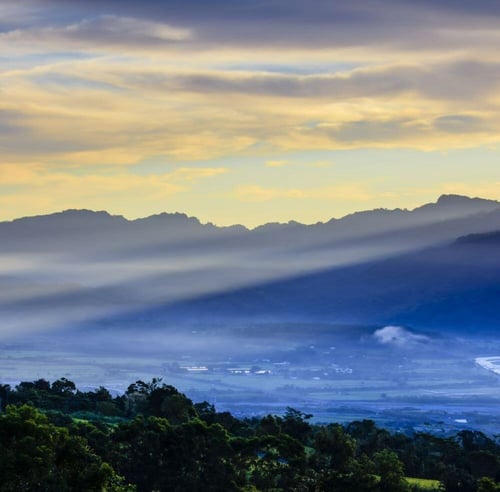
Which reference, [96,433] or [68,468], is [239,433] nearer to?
[96,433]

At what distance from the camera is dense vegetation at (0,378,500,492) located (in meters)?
46.0

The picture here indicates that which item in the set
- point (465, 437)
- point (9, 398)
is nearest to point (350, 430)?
point (465, 437)

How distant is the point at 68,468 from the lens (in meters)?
46.9

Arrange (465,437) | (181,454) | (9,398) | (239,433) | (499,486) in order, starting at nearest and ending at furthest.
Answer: (499,486), (181,454), (239,433), (9,398), (465,437)

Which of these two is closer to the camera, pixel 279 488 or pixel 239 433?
pixel 279 488

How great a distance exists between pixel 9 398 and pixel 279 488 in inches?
1219

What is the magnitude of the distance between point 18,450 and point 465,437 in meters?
50.2

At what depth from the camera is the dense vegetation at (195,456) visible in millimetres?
46000

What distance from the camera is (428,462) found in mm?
77000

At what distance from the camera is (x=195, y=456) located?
2238 inches

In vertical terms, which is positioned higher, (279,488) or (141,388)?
(141,388)

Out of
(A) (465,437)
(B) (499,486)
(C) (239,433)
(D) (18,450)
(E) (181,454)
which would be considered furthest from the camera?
(A) (465,437)

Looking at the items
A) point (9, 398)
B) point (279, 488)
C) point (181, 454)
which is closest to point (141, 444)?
point (181, 454)

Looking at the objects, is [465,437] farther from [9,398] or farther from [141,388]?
[9,398]
